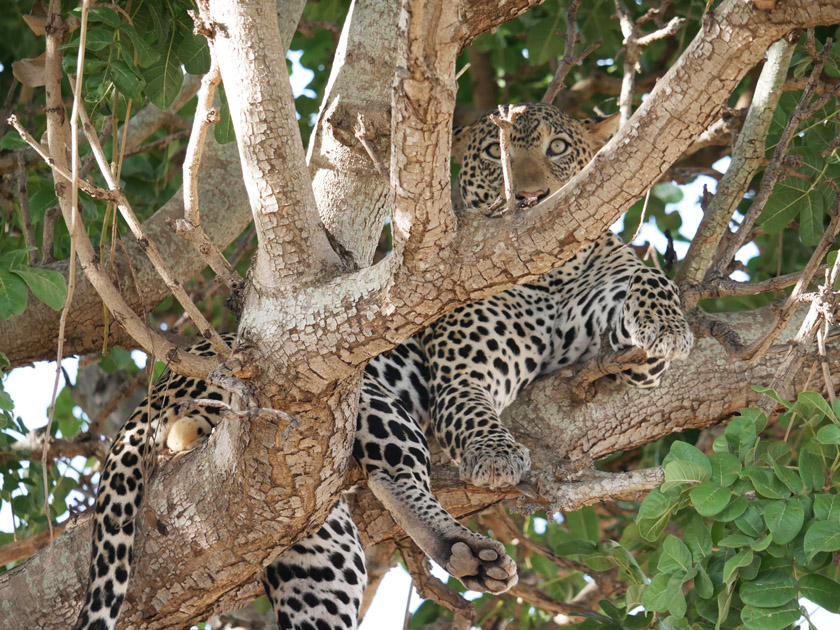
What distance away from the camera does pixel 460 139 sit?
19.2 feet

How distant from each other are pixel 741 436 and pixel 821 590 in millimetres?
484

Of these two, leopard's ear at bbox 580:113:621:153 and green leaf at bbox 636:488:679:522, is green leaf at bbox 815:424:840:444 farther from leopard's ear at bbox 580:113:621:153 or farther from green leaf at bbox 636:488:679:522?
leopard's ear at bbox 580:113:621:153

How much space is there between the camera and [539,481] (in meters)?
3.45

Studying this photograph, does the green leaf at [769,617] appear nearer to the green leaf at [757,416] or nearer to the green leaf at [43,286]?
the green leaf at [757,416]

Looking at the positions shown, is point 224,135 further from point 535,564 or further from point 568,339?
point 535,564

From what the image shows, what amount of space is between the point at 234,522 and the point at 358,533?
94 centimetres

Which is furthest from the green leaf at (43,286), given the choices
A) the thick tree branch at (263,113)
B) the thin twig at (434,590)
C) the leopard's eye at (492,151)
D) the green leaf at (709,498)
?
the leopard's eye at (492,151)

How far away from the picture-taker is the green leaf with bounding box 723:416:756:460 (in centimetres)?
307

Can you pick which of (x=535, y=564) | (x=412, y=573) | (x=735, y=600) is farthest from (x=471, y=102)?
(x=735, y=600)

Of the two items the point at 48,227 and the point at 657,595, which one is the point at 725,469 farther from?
the point at 48,227

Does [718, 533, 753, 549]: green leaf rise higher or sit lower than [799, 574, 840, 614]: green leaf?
higher

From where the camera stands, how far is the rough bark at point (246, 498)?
3166 mm

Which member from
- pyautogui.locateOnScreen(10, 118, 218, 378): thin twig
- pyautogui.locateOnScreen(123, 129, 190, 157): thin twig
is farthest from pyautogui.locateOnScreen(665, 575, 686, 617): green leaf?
pyautogui.locateOnScreen(123, 129, 190, 157): thin twig

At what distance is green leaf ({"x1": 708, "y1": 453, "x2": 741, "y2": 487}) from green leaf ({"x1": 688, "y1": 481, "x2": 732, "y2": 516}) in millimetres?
27
